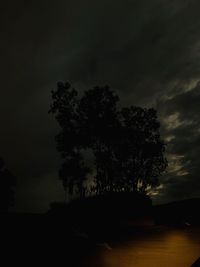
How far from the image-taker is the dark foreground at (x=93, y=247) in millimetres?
19000

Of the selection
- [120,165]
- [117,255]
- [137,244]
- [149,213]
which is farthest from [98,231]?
[120,165]

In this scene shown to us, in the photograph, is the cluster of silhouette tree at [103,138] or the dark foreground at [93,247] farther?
the cluster of silhouette tree at [103,138]

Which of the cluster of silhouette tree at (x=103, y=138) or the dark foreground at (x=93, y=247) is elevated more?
the cluster of silhouette tree at (x=103, y=138)

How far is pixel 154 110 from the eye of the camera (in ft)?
171

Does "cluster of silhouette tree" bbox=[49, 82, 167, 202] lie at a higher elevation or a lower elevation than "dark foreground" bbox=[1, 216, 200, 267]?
higher

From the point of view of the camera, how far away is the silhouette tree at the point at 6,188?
2411 inches

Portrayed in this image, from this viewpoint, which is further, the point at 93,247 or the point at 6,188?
the point at 6,188

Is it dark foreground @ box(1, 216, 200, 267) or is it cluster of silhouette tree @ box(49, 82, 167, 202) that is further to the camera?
cluster of silhouette tree @ box(49, 82, 167, 202)

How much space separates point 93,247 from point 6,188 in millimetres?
43131

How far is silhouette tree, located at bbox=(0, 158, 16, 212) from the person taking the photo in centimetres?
6125

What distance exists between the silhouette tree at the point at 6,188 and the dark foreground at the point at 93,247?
36.2 metres

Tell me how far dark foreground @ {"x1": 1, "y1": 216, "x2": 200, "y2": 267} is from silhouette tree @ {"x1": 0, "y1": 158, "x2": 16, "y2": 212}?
36245 mm

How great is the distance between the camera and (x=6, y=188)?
62375mm

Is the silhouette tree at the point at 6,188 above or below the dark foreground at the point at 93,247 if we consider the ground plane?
above
